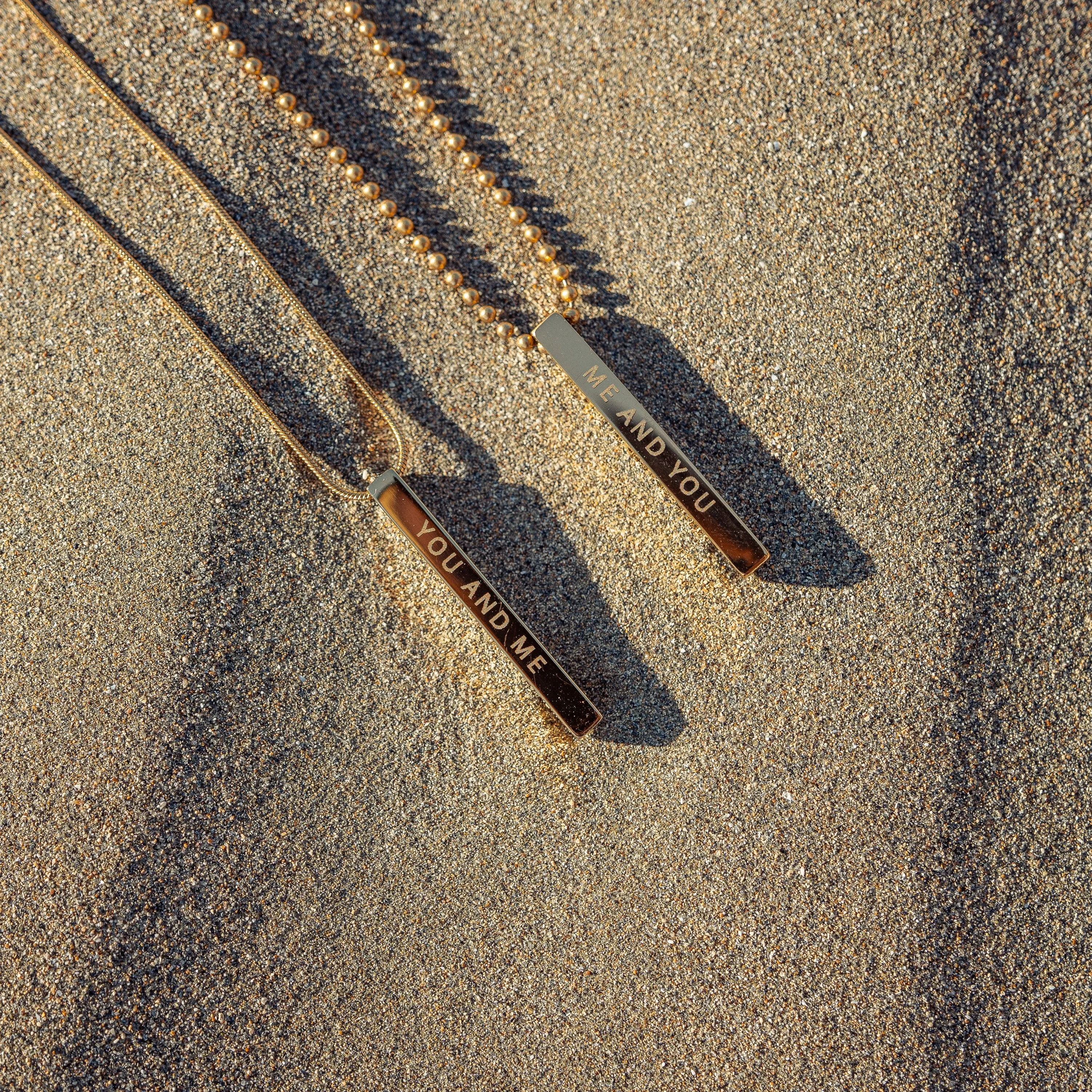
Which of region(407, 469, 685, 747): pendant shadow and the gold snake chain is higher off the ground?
the gold snake chain

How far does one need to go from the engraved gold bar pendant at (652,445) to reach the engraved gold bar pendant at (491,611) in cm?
44

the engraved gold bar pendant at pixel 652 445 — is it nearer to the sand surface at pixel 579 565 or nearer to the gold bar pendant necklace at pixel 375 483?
the sand surface at pixel 579 565

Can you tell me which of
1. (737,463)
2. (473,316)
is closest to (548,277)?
(473,316)

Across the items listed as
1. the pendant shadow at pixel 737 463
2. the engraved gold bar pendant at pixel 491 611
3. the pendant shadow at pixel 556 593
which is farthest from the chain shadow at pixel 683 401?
the engraved gold bar pendant at pixel 491 611

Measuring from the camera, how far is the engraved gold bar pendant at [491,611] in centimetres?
176

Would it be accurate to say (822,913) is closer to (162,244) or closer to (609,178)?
(609,178)

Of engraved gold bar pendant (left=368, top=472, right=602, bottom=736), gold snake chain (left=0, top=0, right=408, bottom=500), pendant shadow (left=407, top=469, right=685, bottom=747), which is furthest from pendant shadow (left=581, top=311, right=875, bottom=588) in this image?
gold snake chain (left=0, top=0, right=408, bottom=500)

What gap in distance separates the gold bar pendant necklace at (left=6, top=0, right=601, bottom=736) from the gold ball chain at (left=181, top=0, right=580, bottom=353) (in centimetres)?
26

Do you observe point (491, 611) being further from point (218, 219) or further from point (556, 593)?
point (218, 219)

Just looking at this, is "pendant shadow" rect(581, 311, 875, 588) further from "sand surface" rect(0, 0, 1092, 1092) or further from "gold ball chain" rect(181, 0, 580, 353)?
"gold ball chain" rect(181, 0, 580, 353)

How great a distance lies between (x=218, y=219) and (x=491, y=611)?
Result: 3.52ft

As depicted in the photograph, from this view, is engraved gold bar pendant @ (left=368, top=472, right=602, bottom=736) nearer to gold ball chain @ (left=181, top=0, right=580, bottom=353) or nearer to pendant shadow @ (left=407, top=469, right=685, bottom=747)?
pendant shadow @ (left=407, top=469, right=685, bottom=747)

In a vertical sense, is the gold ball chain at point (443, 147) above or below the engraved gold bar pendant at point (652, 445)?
above

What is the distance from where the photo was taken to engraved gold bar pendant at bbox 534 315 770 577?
5.83ft
